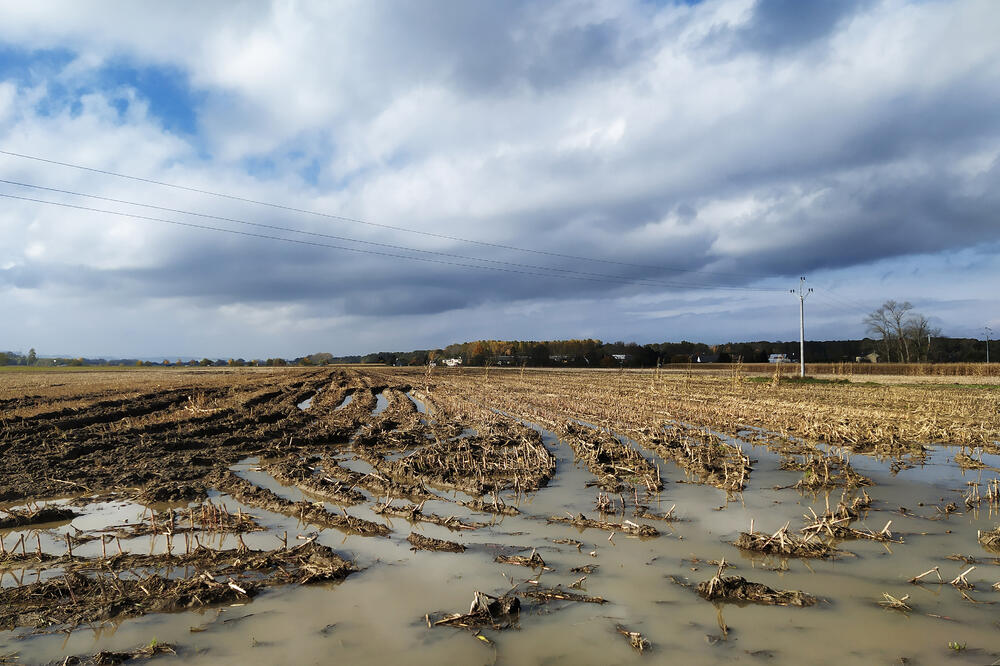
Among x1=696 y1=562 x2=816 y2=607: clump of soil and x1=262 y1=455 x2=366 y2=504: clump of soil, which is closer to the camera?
x1=696 y1=562 x2=816 y2=607: clump of soil

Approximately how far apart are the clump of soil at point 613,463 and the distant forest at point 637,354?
2454 inches

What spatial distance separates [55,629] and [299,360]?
533 feet

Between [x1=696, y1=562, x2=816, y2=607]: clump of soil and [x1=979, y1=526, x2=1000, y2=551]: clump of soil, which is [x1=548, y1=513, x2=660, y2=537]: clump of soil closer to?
[x1=696, y1=562, x2=816, y2=607]: clump of soil

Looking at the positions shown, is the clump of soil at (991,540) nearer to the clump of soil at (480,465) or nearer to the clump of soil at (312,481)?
the clump of soil at (480,465)

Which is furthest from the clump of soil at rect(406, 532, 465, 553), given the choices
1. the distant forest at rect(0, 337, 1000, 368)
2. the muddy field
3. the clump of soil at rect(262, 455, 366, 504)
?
the distant forest at rect(0, 337, 1000, 368)

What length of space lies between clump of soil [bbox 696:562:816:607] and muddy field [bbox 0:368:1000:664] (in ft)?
0.07

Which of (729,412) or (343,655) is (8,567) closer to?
(343,655)

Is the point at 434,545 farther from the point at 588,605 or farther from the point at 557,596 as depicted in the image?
the point at 588,605

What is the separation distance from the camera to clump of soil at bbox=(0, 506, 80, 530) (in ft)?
26.2

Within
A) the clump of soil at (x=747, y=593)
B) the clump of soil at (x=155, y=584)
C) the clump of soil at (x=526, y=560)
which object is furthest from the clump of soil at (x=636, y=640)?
the clump of soil at (x=155, y=584)

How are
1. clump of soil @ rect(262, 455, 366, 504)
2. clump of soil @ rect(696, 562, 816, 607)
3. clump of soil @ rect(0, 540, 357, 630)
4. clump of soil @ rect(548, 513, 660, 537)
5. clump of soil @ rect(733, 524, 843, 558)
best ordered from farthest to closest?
1. clump of soil @ rect(262, 455, 366, 504)
2. clump of soil @ rect(548, 513, 660, 537)
3. clump of soil @ rect(733, 524, 843, 558)
4. clump of soil @ rect(696, 562, 816, 607)
5. clump of soil @ rect(0, 540, 357, 630)

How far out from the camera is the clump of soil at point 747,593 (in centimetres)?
523

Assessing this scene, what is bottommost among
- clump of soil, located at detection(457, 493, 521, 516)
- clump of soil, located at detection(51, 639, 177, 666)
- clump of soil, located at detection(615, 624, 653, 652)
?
clump of soil, located at detection(457, 493, 521, 516)

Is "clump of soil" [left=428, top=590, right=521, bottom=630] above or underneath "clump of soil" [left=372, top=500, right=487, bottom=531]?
above
